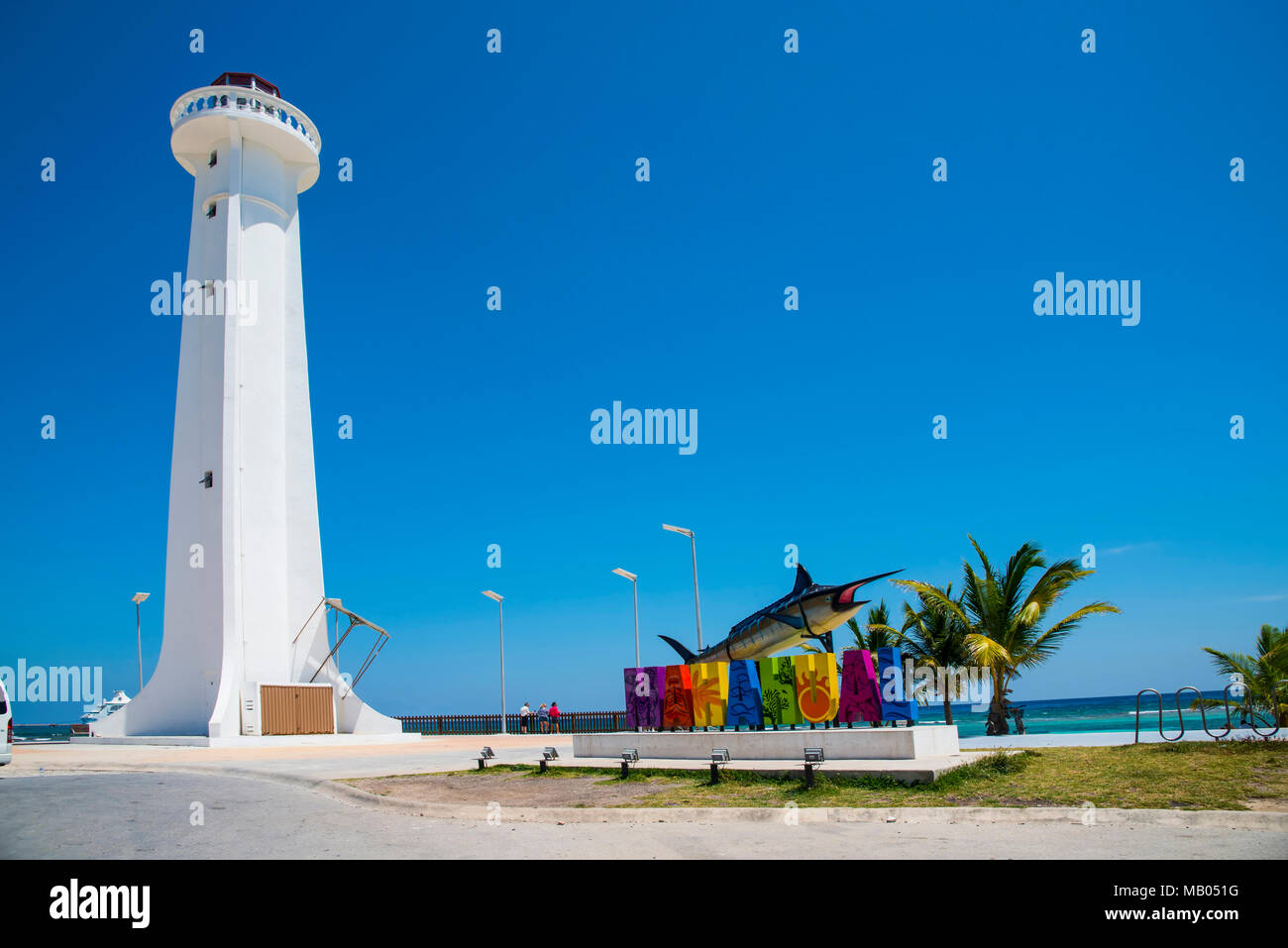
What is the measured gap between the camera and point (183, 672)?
40.0 meters

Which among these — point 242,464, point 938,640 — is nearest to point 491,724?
point 242,464

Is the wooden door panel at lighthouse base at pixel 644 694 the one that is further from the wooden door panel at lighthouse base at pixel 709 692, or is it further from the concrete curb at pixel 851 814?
the concrete curb at pixel 851 814

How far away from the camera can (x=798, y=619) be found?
61.4 ft

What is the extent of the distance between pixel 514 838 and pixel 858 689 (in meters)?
8.41

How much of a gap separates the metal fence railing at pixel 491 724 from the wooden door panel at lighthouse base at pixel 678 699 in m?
19.0

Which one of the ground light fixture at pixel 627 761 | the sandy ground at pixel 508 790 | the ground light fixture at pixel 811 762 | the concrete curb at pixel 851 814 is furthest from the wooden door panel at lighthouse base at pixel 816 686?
the concrete curb at pixel 851 814

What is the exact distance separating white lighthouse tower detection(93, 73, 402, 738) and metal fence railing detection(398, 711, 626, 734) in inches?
160

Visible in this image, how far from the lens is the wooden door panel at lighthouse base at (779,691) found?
1730 centimetres

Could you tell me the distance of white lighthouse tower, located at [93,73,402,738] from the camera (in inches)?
1556

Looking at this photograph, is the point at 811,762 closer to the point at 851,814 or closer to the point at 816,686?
the point at 851,814

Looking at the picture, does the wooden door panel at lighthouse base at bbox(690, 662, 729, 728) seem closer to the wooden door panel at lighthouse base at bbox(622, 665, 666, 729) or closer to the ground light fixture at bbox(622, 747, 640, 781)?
the wooden door panel at lighthouse base at bbox(622, 665, 666, 729)

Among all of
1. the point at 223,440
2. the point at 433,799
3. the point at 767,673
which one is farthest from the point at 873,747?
the point at 223,440
